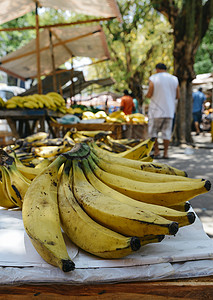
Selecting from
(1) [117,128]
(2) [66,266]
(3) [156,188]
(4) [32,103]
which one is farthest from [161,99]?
(2) [66,266]

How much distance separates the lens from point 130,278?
83cm

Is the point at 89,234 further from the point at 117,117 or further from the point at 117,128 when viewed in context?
the point at 117,117

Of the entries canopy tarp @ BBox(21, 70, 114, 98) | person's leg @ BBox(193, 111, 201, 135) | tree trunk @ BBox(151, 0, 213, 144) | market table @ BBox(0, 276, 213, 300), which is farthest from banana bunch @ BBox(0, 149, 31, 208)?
person's leg @ BBox(193, 111, 201, 135)

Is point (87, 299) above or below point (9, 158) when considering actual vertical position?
below

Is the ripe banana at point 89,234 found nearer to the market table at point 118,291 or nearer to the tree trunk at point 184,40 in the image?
the market table at point 118,291

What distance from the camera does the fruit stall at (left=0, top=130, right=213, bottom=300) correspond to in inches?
32.1

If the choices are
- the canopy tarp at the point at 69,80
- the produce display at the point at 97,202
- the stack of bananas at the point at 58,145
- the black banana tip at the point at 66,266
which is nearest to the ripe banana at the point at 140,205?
the produce display at the point at 97,202

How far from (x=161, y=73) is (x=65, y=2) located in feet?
7.68

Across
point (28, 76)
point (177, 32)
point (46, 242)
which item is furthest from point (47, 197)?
Result: point (28, 76)

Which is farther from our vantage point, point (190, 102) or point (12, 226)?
point (190, 102)

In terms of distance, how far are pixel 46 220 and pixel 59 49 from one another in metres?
8.13

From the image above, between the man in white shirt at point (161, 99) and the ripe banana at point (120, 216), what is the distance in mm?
5118

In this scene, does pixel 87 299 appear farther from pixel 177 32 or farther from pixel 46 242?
pixel 177 32

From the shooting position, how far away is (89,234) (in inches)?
34.3
